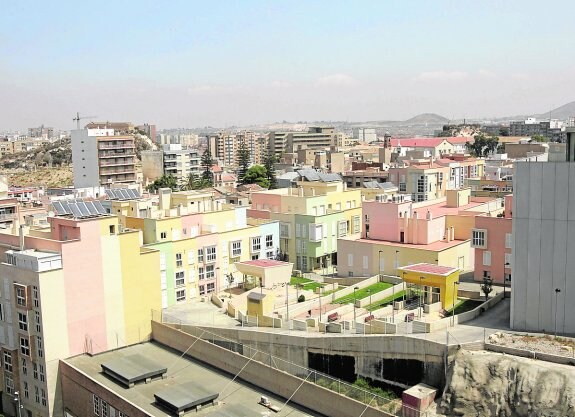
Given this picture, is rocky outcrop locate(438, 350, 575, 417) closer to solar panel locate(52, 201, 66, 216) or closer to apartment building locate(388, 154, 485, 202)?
solar panel locate(52, 201, 66, 216)

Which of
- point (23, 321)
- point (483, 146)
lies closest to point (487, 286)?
point (23, 321)

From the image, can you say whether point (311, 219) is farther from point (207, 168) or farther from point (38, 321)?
point (207, 168)

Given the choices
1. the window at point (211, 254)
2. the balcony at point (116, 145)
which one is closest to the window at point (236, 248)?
the window at point (211, 254)

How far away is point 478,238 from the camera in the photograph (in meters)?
38.0

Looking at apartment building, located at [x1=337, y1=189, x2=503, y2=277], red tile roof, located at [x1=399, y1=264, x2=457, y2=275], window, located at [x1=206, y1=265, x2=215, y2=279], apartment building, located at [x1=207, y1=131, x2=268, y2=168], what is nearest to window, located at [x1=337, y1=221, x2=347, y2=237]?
apartment building, located at [x1=337, y1=189, x2=503, y2=277]

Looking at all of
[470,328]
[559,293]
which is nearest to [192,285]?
Result: [470,328]

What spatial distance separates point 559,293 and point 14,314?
26784mm

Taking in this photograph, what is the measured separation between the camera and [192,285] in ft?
139

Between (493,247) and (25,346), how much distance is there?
2690 centimetres

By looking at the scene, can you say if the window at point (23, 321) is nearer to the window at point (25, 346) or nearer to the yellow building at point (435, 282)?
the window at point (25, 346)

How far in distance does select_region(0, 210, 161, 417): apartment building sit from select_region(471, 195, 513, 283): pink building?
19.8 m

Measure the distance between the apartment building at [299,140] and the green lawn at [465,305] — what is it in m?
147

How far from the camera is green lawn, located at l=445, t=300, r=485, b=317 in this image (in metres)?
32.3

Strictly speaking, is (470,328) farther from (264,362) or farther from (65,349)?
(65,349)
